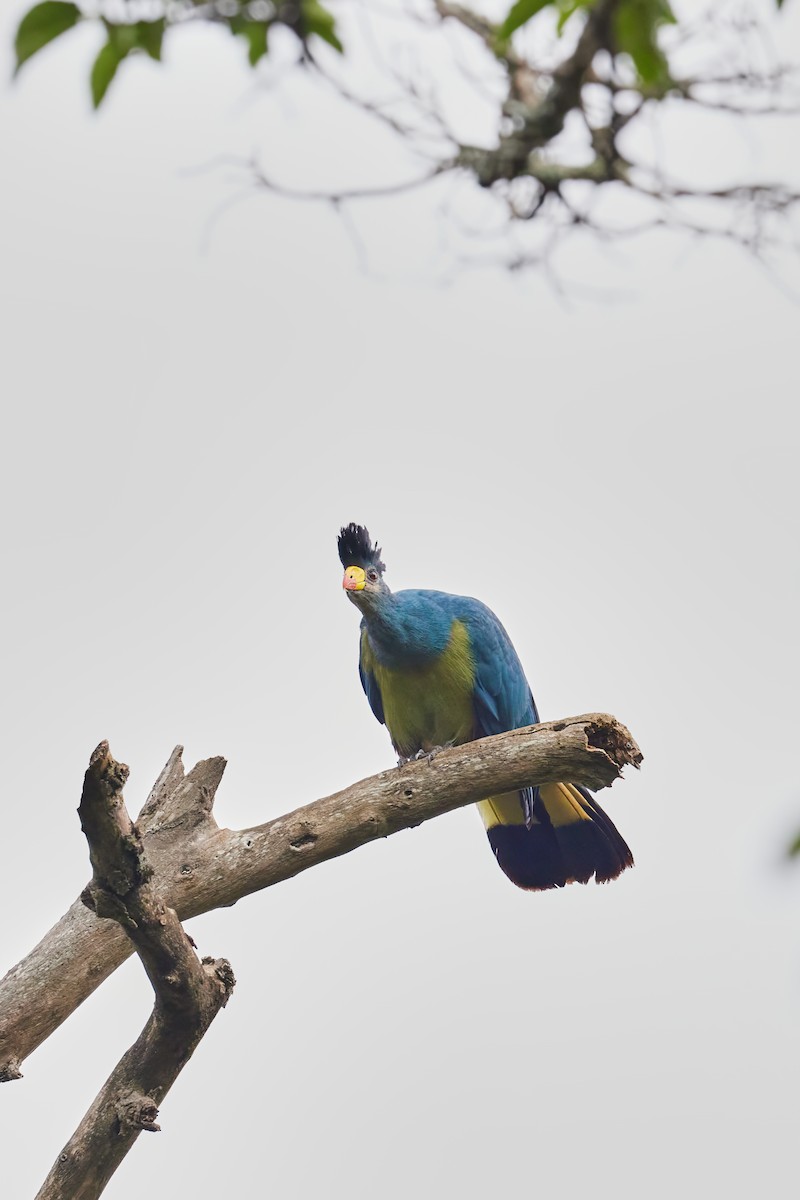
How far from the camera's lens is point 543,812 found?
6.57 meters

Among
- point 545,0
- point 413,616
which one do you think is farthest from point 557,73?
point 413,616

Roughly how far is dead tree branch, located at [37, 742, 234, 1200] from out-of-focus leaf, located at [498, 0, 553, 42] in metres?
2.95

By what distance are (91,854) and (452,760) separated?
58.3 inches

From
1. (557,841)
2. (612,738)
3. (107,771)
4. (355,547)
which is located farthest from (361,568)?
(107,771)

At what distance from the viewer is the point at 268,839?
203 inches

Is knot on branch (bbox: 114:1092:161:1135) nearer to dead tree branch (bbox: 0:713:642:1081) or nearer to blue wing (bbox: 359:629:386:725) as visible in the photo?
dead tree branch (bbox: 0:713:642:1081)

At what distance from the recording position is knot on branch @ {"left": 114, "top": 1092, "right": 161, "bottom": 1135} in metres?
4.75

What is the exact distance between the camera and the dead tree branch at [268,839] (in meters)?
5.08

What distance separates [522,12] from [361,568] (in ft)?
15.6

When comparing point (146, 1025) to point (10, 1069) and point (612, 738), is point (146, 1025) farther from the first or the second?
point (612, 738)

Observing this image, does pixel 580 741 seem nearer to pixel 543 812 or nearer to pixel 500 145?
pixel 543 812

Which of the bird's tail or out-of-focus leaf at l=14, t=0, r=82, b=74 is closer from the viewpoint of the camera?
out-of-focus leaf at l=14, t=0, r=82, b=74

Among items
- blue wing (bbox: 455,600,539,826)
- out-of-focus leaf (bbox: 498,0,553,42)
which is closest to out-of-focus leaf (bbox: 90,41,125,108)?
out-of-focus leaf (bbox: 498,0,553,42)

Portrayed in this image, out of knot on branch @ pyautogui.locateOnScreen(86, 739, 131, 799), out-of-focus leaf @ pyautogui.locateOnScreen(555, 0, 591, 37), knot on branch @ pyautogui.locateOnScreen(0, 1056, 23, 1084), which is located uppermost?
out-of-focus leaf @ pyautogui.locateOnScreen(555, 0, 591, 37)
